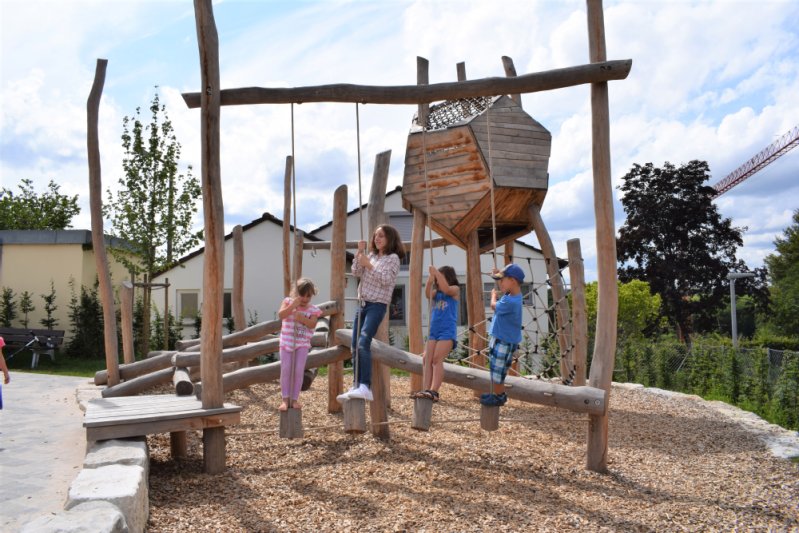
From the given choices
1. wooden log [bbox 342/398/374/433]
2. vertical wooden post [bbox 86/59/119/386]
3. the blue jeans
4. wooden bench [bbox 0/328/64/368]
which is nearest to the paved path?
vertical wooden post [bbox 86/59/119/386]

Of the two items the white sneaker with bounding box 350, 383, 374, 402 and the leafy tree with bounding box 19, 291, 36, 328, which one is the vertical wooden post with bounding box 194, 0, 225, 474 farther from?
the leafy tree with bounding box 19, 291, 36, 328

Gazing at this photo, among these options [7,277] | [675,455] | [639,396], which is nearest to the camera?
[675,455]

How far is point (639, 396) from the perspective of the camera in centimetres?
1164

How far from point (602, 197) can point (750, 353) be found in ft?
24.9

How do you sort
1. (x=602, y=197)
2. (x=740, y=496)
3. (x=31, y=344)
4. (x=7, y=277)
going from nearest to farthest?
1. (x=740, y=496)
2. (x=602, y=197)
3. (x=31, y=344)
4. (x=7, y=277)

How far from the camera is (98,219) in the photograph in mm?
8844

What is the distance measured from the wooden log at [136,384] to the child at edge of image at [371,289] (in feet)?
11.9

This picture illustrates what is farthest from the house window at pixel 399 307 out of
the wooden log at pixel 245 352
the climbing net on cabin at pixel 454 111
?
the wooden log at pixel 245 352

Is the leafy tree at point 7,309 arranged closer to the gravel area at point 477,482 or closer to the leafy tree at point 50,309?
the leafy tree at point 50,309

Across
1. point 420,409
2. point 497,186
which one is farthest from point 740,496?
point 497,186

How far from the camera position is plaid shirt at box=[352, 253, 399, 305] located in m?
6.25

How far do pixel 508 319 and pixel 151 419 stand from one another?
3.08 m

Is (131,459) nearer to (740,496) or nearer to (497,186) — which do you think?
(740,496)

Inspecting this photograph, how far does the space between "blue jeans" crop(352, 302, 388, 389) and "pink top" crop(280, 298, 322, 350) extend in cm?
42
